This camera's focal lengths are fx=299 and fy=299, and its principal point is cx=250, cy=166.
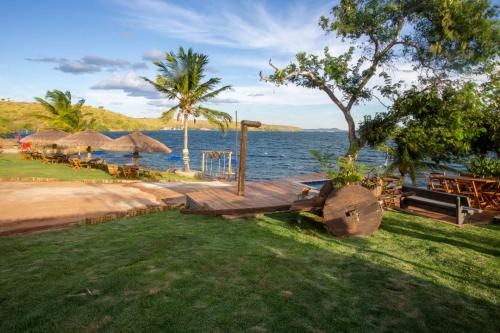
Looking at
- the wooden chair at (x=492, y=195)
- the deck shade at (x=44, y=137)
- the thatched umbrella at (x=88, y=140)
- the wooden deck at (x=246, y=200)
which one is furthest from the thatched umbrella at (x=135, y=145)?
the wooden chair at (x=492, y=195)

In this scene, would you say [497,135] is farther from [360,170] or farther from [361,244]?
[361,244]

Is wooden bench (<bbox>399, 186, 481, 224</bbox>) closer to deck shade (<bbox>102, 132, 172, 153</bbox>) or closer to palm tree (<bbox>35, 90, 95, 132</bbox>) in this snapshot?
deck shade (<bbox>102, 132, 172, 153</bbox>)

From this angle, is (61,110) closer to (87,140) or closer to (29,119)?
(87,140)

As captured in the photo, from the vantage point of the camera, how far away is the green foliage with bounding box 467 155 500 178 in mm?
12797

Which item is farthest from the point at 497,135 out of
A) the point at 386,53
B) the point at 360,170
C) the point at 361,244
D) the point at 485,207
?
the point at 361,244

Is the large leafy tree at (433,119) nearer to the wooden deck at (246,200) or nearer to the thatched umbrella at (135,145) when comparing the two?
the wooden deck at (246,200)

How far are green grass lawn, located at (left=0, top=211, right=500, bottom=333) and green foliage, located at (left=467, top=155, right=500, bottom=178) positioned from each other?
265 inches

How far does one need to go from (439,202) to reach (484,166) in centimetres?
582

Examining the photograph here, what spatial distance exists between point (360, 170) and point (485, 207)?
6.27 meters

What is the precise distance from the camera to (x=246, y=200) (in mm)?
9781

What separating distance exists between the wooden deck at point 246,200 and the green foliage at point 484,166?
8123 millimetres

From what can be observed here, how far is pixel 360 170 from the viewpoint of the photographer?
8.05 metres

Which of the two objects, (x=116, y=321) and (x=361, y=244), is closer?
(x=116, y=321)

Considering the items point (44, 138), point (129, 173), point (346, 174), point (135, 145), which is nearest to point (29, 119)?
point (44, 138)
